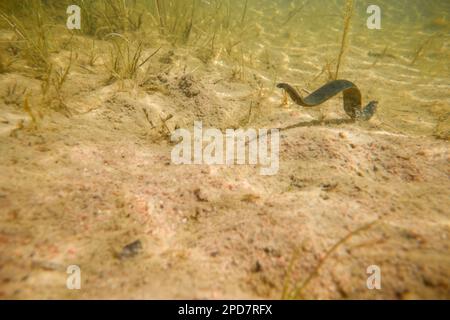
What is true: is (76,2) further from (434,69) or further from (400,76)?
(434,69)

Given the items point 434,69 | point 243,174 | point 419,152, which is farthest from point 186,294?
point 434,69

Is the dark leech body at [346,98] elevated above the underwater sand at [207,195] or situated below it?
above

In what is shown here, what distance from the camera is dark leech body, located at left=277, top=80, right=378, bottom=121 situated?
3.01 metres

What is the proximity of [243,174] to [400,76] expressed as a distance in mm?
4240

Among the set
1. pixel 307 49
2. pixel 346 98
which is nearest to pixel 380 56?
pixel 307 49

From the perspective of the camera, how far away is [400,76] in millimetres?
4801

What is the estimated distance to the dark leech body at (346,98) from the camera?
3.01 metres
